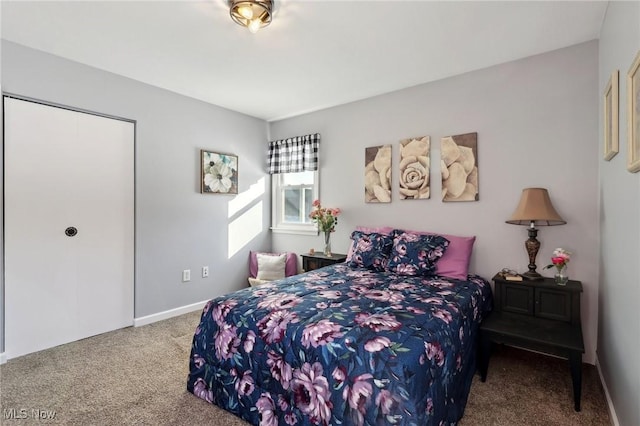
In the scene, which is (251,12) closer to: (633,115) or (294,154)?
(633,115)

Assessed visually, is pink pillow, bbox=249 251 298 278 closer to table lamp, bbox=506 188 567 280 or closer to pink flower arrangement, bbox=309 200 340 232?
pink flower arrangement, bbox=309 200 340 232

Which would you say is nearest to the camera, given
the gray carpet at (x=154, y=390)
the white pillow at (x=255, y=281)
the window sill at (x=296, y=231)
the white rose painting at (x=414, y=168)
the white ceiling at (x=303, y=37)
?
the gray carpet at (x=154, y=390)

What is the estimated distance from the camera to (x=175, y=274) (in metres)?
3.54

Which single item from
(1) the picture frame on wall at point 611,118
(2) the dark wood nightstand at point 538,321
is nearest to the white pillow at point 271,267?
(2) the dark wood nightstand at point 538,321

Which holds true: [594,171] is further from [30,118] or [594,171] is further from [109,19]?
[30,118]

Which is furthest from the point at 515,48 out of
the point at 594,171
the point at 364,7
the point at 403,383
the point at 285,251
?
the point at 285,251

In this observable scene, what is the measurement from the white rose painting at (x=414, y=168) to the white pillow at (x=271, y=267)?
1.72m

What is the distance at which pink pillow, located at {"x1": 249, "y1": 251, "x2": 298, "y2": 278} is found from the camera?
415 cm

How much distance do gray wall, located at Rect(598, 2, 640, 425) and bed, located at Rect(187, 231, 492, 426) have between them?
2.35 ft

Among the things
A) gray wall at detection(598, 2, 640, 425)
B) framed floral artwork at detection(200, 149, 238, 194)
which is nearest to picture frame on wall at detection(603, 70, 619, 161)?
gray wall at detection(598, 2, 640, 425)

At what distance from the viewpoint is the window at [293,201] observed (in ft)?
13.8

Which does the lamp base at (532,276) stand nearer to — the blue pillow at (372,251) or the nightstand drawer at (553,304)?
the nightstand drawer at (553,304)

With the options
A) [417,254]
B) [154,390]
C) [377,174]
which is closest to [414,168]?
[377,174]

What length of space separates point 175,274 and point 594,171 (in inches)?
156
